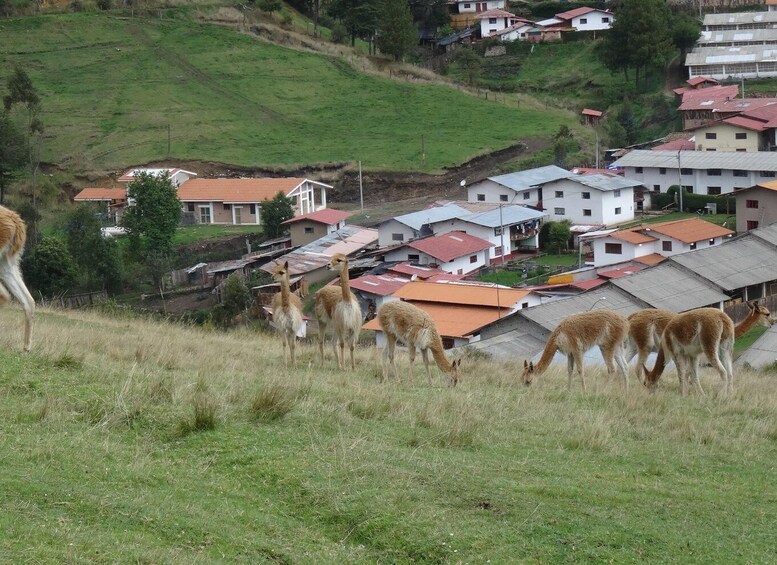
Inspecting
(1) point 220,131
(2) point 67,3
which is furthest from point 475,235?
(2) point 67,3

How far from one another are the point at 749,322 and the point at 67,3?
74.8m

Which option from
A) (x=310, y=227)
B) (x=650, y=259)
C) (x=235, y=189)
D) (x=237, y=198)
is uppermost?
(x=235, y=189)

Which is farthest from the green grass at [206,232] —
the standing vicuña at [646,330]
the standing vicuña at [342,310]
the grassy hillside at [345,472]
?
the grassy hillside at [345,472]

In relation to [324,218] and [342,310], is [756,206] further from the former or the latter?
[342,310]

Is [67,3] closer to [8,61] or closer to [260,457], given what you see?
[8,61]

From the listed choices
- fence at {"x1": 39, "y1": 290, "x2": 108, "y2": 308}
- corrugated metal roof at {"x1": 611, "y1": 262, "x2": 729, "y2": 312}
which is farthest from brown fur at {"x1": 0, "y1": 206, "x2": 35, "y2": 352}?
fence at {"x1": 39, "y1": 290, "x2": 108, "y2": 308}

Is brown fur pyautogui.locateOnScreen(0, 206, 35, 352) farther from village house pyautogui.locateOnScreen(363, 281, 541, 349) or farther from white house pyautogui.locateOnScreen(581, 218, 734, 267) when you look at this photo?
white house pyautogui.locateOnScreen(581, 218, 734, 267)

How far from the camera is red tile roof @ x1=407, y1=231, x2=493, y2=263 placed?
45.5 m

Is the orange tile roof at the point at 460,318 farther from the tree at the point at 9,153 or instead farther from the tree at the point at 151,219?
the tree at the point at 9,153

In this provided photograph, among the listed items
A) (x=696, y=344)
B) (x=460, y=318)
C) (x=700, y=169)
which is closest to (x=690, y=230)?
(x=700, y=169)

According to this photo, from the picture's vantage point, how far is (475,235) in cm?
4878

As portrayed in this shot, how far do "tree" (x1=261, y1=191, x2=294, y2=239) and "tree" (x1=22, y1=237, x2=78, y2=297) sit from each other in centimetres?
1239

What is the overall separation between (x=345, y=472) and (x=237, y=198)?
4838cm

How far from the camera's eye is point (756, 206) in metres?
49.0
